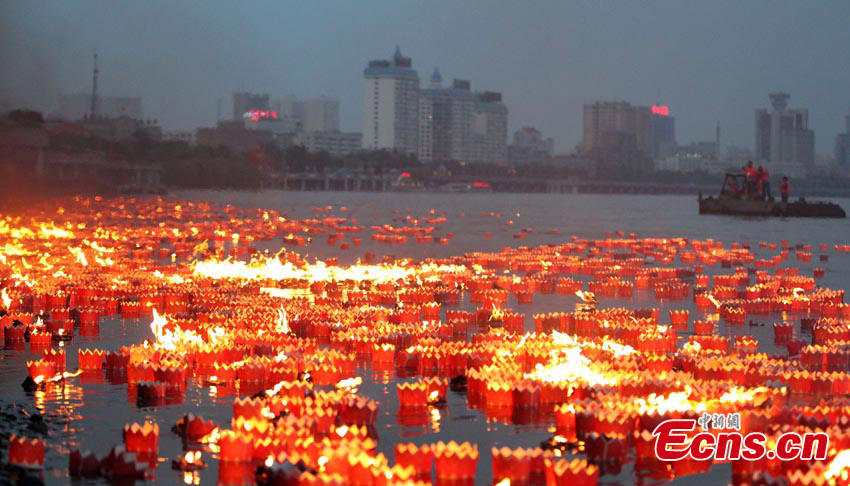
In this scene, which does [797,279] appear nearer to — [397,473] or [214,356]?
[214,356]

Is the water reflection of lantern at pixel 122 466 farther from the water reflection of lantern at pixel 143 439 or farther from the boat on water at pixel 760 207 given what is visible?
the boat on water at pixel 760 207

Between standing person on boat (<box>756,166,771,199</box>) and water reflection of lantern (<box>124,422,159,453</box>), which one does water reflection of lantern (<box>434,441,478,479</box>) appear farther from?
standing person on boat (<box>756,166,771,199</box>)

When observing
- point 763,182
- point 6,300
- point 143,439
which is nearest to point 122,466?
point 143,439

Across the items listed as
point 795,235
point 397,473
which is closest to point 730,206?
point 795,235

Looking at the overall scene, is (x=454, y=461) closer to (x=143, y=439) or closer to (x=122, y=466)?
(x=122, y=466)

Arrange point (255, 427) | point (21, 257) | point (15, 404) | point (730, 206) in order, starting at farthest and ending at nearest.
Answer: point (730, 206)
point (21, 257)
point (15, 404)
point (255, 427)

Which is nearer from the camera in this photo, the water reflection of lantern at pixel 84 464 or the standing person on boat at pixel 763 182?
the water reflection of lantern at pixel 84 464

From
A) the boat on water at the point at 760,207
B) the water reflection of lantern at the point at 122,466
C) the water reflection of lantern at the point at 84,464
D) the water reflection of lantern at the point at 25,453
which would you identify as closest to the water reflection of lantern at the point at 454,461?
the water reflection of lantern at the point at 122,466

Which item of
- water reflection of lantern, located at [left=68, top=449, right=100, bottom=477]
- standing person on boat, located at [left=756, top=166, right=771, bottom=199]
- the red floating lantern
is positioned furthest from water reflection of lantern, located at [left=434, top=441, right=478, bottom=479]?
standing person on boat, located at [left=756, top=166, right=771, bottom=199]
